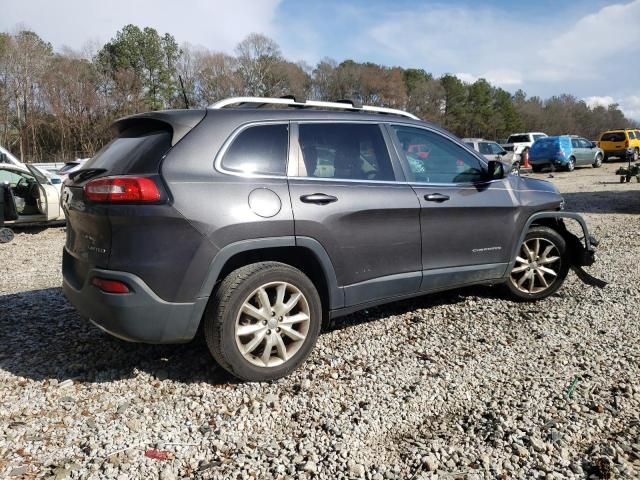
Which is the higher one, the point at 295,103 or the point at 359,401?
the point at 295,103

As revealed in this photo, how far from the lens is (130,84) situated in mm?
41094

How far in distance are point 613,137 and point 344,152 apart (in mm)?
32263

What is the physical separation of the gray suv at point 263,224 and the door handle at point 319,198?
0.03 ft

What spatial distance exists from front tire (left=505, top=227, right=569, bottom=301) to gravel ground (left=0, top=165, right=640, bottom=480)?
0.19m

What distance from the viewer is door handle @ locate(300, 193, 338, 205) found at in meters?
3.23

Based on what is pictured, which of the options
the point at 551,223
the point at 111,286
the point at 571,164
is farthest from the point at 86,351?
the point at 571,164

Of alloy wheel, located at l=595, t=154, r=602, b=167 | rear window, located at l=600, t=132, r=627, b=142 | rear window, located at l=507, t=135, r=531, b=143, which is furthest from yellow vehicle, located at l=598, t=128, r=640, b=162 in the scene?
rear window, located at l=507, t=135, r=531, b=143

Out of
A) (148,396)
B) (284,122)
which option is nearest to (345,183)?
(284,122)

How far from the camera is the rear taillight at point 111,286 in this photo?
2.83 m

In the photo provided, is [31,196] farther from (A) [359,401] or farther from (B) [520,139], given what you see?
(B) [520,139]

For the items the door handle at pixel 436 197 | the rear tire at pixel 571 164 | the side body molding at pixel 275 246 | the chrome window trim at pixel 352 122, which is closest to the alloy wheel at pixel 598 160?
the rear tire at pixel 571 164

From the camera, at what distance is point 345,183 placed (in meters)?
3.47

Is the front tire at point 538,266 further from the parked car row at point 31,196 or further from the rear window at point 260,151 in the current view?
the parked car row at point 31,196

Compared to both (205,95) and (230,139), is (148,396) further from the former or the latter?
(205,95)
